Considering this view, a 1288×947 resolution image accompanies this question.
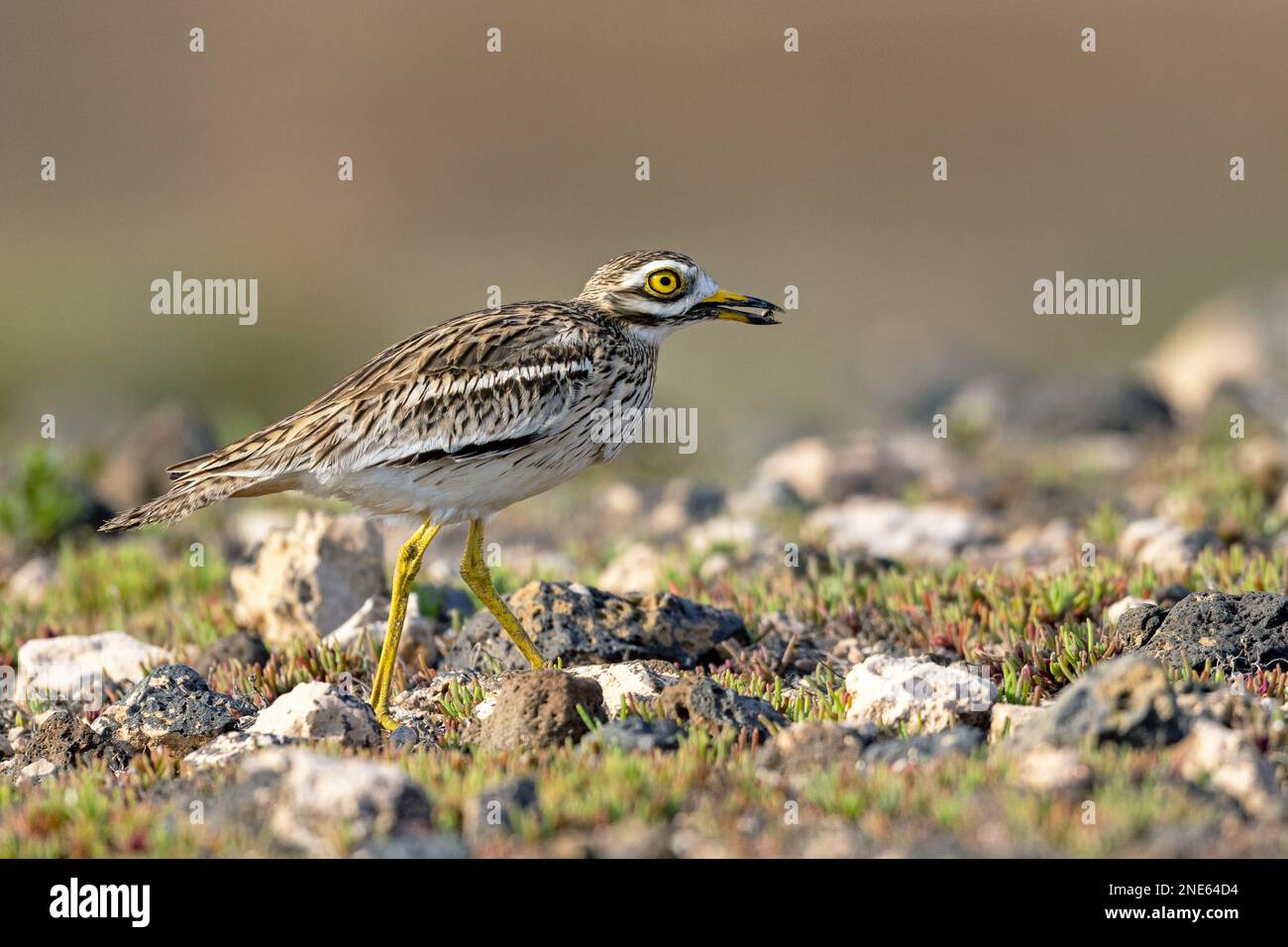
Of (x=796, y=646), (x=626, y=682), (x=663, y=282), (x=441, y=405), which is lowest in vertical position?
(x=626, y=682)

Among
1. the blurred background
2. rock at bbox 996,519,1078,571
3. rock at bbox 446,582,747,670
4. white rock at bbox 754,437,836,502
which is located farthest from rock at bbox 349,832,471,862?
the blurred background

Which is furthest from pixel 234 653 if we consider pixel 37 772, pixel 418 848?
pixel 418 848

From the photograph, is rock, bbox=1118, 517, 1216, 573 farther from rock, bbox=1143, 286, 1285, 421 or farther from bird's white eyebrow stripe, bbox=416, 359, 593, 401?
rock, bbox=1143, 286, 1285, 421

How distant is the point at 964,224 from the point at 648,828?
3623cm

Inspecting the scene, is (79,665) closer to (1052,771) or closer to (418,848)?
(418,848)

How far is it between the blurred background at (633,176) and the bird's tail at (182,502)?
18.0m

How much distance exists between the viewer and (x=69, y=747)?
25.8ft

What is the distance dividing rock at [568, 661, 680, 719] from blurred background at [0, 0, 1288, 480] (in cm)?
1860

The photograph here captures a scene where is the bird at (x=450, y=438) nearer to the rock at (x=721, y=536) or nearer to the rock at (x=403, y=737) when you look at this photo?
the rock at (x=403, y=737)

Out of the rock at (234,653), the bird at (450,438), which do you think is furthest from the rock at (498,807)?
the rock at (234,653)

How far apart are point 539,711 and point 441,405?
2.14m

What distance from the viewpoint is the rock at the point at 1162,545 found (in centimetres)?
1088

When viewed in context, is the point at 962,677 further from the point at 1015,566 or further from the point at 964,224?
the point at 964,224
